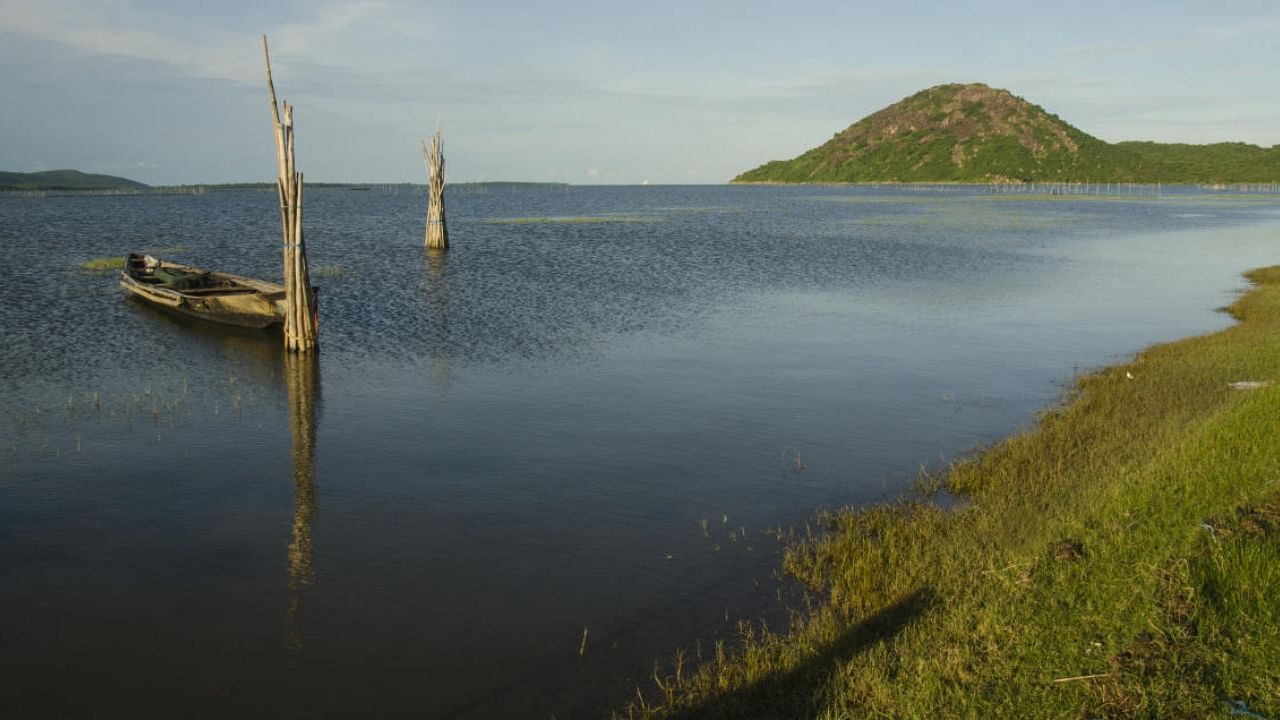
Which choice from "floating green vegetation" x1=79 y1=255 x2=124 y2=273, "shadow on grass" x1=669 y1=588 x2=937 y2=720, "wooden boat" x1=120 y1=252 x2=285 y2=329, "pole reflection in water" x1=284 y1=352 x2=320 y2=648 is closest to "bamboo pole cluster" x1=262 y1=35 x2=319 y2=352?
"pole reflection in water" x1=284 y1=352 x2=320 y2=648

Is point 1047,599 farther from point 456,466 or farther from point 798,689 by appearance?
point 456,466

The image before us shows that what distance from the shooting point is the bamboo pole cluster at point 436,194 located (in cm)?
4675

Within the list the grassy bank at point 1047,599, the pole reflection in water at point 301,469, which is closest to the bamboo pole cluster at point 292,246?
the pole reflection in water at point 301,469

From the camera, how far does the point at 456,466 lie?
1338 centimetres

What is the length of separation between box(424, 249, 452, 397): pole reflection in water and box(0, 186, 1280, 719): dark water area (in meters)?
0.11

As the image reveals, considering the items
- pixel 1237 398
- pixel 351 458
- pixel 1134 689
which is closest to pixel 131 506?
pixel 351 458

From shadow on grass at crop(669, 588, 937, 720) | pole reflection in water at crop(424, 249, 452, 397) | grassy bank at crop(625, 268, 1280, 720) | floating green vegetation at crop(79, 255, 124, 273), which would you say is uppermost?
floating green vegetation at crop(79, 255, 124, 273)

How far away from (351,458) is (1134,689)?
435 inches

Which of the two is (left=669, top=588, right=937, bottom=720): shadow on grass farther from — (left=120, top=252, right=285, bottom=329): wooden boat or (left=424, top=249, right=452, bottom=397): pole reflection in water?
(left=120, top=252, right=285, bottom=329): wooden boat

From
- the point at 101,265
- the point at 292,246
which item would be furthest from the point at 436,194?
the point at 292,246

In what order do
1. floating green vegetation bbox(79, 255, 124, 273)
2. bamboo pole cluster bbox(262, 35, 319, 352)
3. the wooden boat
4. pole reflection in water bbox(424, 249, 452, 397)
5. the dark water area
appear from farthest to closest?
floating green vegetation bbox(79, 255, 124, 273) → the wooden boat → bamboo pole cluster bbox(262, 35, 319, 352) → pole reflection in water bbox(424, 249, 452, 397) → the dark water area

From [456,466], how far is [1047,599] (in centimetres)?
848

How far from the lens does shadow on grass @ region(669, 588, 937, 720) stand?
22.3ft

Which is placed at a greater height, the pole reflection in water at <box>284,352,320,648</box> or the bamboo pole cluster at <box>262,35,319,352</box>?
the bamboo pole cluster at <box>262,35,319,352</box>
